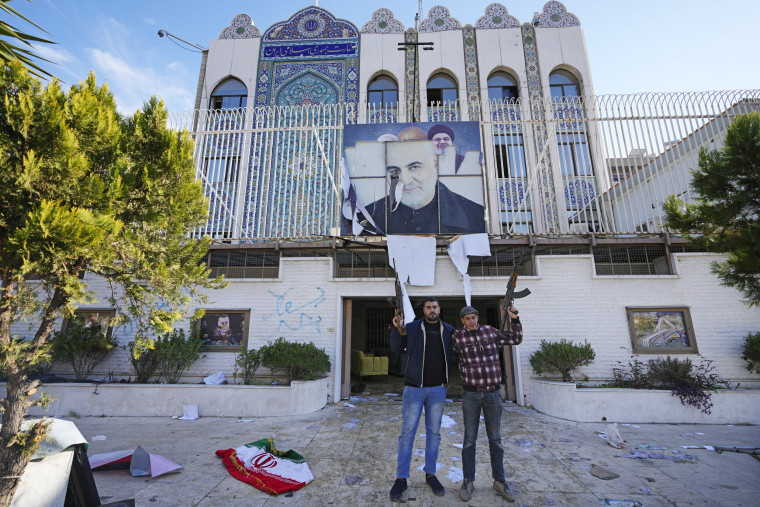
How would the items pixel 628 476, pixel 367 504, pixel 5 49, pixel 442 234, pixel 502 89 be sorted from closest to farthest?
pixel 5 49 → pixel 367 504 → pixel 628 476 → pixel 442 234 → pixel 502 89

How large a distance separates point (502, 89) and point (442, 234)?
9506 millimetres

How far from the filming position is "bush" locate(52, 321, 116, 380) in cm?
823

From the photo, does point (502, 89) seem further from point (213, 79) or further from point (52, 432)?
point (52, 432)

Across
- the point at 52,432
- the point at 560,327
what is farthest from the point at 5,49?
the point at 560,327

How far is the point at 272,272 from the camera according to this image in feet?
31.9

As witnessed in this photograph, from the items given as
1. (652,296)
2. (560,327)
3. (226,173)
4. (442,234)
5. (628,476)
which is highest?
(226,173)

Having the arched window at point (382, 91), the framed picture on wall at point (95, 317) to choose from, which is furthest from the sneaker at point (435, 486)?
the arched window at point (382, 91)

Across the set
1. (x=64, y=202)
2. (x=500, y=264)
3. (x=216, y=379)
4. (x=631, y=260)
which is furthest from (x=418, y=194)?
(x=64, y=202)

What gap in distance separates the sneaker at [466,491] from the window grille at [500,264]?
19.8ft

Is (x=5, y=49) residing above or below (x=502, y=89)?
below

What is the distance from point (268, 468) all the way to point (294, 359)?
3900mm

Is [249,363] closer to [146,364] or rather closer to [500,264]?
[146,364]

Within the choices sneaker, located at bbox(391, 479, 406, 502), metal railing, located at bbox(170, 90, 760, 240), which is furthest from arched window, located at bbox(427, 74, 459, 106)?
sneaker, located at bbox(391, 479, 406, 502)

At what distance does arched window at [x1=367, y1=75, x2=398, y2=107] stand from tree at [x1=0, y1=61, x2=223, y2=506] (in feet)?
39.7
